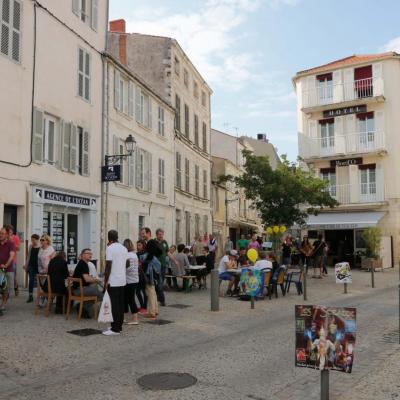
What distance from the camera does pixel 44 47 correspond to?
1536cm

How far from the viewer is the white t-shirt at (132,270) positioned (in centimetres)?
913

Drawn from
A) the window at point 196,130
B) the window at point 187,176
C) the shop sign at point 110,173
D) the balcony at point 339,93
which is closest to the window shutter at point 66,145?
the shop sign at point 110,173

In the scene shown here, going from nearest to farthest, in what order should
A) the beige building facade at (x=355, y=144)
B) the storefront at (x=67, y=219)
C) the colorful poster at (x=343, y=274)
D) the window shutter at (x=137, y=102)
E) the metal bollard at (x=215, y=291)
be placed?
the metal bollard at (x=215, y=291) < the storefront at (x=67, y=219) < the colorful poster at (x=343, y=274) < the window shutter at (x=137, y=102) < the beige building facade at (x=355, y=144)

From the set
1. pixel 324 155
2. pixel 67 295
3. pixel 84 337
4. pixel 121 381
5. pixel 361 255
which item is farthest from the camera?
pixel 324 155

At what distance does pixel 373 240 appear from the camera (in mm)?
25375

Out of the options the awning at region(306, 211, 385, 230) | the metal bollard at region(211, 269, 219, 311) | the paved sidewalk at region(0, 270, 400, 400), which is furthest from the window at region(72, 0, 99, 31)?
the awning at region(306, 211, 385, 230)

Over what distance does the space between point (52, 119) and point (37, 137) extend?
51.4 inches

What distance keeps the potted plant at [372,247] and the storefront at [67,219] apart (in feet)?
45.4

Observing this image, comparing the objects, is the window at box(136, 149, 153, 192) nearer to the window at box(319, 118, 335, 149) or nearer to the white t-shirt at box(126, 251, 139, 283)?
the white t-shirt at box(126, 251, 139, 283)

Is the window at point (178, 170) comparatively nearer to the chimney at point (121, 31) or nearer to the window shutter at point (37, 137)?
the chimney at point (121, 31)

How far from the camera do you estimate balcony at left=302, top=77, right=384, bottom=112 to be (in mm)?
30092

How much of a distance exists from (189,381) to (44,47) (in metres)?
12.5

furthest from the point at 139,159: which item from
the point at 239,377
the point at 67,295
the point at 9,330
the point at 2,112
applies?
the point at 239,377

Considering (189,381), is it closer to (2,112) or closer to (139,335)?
Result: (139,335)
